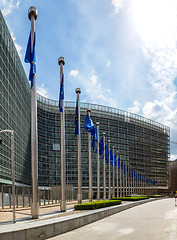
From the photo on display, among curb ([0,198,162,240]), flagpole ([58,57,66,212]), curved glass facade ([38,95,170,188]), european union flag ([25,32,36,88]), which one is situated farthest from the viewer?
curved glass facade ([38,95,170,188])

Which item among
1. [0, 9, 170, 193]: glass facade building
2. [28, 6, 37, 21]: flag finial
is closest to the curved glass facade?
[0, 9, 170, 193]: glass facade building

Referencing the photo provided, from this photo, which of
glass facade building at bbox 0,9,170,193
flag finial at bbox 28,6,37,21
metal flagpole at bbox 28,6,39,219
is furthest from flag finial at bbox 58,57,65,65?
glass facade building at bbox 0,9,170,193

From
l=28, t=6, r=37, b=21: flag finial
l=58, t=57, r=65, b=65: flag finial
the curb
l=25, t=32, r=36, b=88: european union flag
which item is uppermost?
l=28, t=6, r=37, b=21: flag finial

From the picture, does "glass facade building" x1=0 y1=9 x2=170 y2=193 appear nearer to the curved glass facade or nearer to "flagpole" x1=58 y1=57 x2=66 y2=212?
the curved glass facade

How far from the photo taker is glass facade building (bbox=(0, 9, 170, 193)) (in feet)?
156

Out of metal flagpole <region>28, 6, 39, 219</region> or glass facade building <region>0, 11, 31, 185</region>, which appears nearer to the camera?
metal flagpole <region>28, 6, 39, 219</region>

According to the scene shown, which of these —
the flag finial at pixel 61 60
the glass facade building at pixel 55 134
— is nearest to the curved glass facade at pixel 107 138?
the glass facade building at pixel 55 134

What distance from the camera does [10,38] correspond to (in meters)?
49.3

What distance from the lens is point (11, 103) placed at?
168ft

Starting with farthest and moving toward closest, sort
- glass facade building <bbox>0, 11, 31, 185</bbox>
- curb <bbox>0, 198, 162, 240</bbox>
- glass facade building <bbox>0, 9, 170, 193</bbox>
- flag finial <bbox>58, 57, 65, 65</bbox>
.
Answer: glass facade building <bbox>0, 9, 170, 193</bbox>
glass facade building <bbox>0, 11, 31, 185</bbox>
flag finial <bbox>58, 57, 65, 65</bbox>
curb <bbox>0, 198, 162, 240</bbox>

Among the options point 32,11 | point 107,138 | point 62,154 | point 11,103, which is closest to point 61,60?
point 32,11

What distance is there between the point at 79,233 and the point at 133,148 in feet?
352

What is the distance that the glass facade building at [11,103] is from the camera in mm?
44144

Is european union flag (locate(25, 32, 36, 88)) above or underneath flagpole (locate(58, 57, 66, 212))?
above
